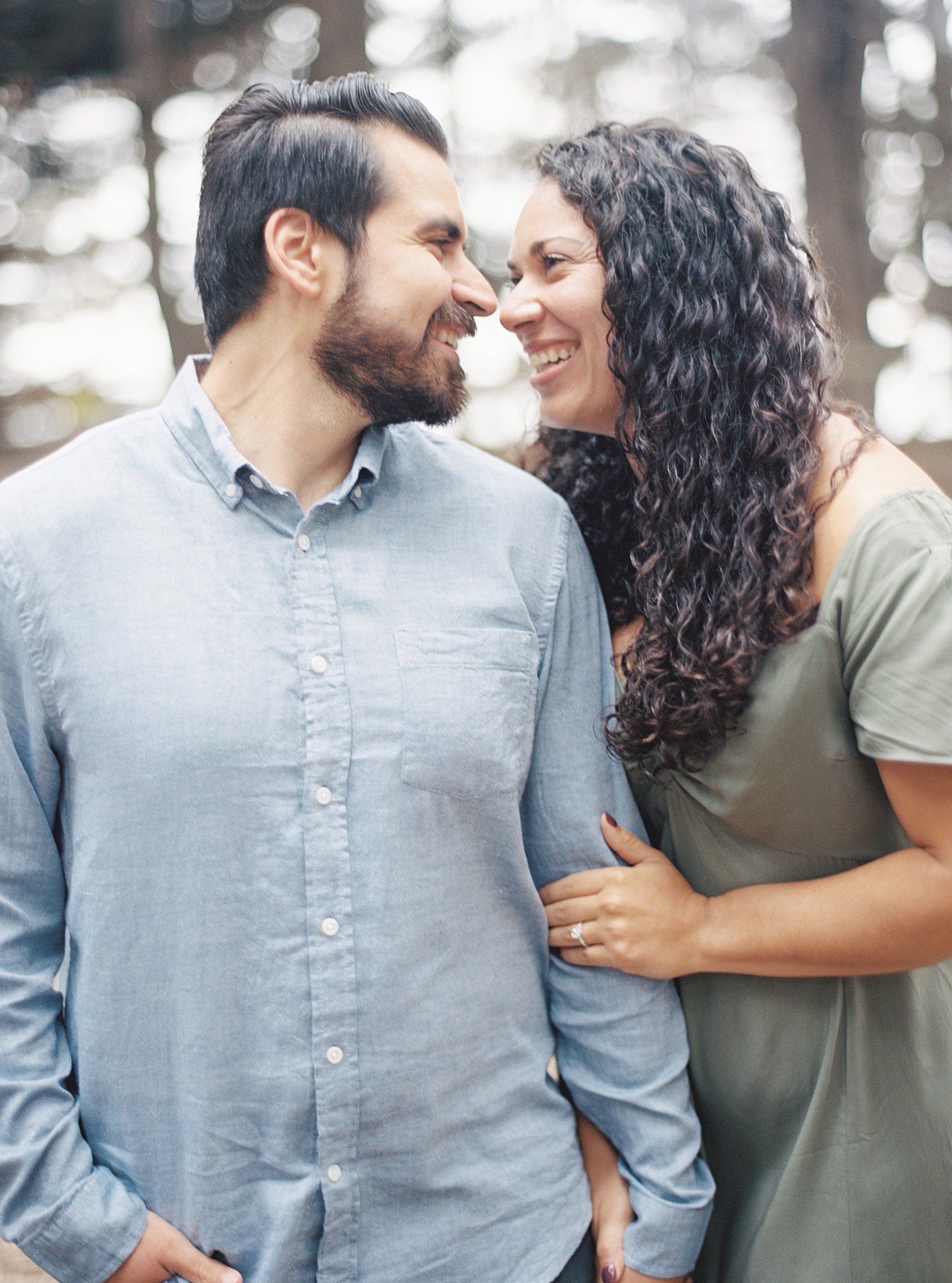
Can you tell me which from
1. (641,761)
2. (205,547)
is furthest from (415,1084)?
(205,547)

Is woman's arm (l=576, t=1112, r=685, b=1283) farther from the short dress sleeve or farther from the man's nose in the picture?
the man's nose

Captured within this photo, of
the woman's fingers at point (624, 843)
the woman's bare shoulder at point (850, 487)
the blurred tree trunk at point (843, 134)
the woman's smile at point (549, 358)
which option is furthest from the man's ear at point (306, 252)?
the blurred tree trunk at point (843, 134)

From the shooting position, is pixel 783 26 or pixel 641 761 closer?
pixel 641 761

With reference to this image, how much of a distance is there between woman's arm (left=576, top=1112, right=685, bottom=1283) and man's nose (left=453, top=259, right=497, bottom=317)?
1252 millimetres

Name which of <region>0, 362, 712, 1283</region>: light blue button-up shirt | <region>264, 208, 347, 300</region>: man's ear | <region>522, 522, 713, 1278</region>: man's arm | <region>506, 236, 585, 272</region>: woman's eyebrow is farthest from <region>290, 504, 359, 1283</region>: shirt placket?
<region>506, 236, 585, 272</region>: woman's eyebrow

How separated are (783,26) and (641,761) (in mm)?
4216

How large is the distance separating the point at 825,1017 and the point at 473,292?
1.19 m

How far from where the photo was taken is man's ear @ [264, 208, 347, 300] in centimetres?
143

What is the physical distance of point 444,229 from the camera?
4.87ft

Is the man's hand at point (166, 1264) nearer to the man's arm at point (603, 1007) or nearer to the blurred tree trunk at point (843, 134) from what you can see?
the man's arm at point (603, 1007)

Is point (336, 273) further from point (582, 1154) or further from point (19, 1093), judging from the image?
point (582, 1154)

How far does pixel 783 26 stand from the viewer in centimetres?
433

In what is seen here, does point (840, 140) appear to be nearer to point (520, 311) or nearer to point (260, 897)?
point (520, 311)

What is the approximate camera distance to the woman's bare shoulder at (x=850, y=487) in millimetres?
1294
